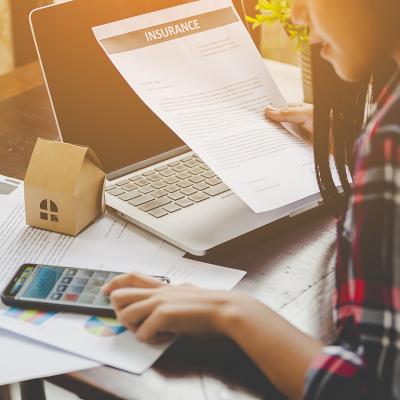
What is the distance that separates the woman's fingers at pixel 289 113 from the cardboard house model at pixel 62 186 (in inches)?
10.8

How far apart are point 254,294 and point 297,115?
351 mm

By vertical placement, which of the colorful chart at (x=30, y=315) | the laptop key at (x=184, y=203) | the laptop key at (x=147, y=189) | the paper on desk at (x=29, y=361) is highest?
the laptop key at (x=147, y=189)

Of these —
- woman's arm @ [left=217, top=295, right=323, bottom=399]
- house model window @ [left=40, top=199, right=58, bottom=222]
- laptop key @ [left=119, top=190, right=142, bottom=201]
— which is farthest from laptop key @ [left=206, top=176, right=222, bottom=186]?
woman's arm @ [left=217, top=295, right=323, bottom=399]

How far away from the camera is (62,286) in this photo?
768 mm

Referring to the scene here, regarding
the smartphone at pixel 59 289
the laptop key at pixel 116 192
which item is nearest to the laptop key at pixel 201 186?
the laptop key at pixel 116 192

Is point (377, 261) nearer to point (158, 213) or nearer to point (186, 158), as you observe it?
point (158, 213)

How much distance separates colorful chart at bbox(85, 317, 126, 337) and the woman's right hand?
1.43 ft

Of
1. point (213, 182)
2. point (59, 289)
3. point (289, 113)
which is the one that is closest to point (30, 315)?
point (59, 289)

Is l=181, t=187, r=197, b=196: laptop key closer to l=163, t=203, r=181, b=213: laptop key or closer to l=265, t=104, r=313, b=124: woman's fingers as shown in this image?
l=163, t=203, r=181, b=213: laptop key

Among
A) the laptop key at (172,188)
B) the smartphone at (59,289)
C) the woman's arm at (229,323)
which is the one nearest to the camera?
the woman's arm at (229,323)

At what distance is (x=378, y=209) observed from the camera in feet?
1.76

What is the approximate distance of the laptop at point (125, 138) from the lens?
909 millimetres

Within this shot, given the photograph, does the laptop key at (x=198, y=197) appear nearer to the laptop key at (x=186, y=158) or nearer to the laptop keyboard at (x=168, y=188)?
the laptop keyboard at (x=168, y=188)

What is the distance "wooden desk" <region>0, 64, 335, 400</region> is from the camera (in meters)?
0.64
